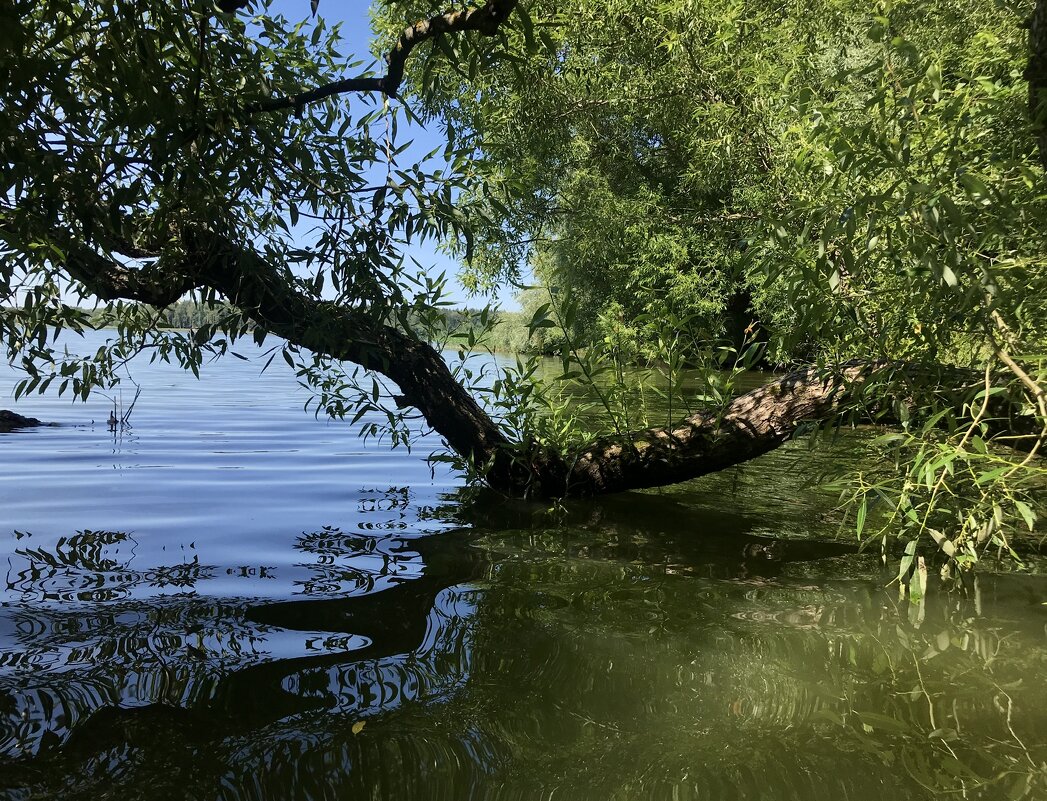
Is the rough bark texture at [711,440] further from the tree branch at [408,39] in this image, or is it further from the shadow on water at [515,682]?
the tree branch at [408,39]

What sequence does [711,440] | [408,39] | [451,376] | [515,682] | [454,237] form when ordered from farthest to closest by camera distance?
[451,376] < [711,440] < [454,237] < [408,39] < [515,682]

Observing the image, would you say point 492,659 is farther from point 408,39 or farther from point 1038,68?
point 1038,68

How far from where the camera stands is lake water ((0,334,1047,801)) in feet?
6.43

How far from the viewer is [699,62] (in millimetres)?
9117

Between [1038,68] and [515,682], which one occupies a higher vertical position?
[1038,68]

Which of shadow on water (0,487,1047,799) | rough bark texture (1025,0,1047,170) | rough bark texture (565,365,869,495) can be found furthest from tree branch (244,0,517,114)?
rough bark texture (565,365,869,495)

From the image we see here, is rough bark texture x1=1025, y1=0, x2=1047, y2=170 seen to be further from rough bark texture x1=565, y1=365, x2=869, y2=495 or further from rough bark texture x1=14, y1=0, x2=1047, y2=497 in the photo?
rough bark texture x1=565, y1=365, x2=869, y2=495

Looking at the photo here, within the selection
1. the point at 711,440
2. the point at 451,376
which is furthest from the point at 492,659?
the point at 451,376

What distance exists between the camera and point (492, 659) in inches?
104

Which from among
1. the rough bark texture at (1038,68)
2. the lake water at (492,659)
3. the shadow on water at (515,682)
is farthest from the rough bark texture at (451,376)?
the shadow on water at (515,682)

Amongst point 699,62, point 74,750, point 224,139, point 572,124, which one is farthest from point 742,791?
point 572,124

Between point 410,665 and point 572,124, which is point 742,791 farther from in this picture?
point 572,124

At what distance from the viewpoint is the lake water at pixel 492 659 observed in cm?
196

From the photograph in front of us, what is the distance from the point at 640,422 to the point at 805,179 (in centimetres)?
220
